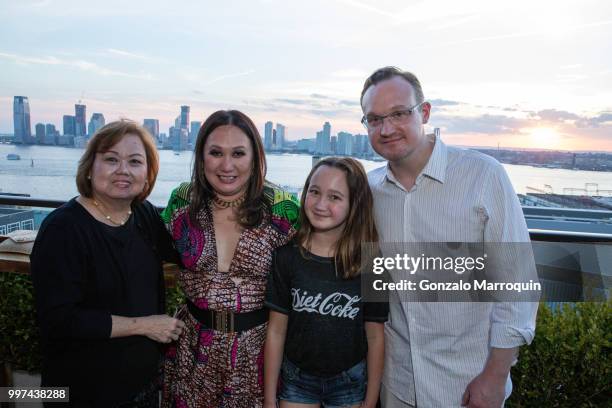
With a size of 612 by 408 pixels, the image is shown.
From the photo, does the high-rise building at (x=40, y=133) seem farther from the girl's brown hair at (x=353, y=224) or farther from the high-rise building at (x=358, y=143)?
the girl's brown hair at (x=353, y=224)

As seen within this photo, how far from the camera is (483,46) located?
4512 millimetres

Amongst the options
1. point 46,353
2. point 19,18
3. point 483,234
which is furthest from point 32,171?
point 483,234

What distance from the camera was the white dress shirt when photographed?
156 centimetres

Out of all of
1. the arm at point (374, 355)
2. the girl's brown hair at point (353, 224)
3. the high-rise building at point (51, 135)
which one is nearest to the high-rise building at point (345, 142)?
the girl's brown hair at point (353, 224)

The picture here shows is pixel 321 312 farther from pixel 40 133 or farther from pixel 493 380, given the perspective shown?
pixel 40 133

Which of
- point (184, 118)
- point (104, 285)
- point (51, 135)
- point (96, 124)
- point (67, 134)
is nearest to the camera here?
point (104, 285)

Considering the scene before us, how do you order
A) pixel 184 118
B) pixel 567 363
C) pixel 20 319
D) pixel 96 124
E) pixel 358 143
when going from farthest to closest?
pixel 184 118
pixel 358 143
pixel 20 319
pixel 567 363
pixel 96 124

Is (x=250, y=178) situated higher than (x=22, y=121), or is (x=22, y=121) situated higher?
(x=22, y=121)

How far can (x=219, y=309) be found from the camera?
1743mm

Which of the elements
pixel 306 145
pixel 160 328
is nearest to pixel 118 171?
pixel 160 328

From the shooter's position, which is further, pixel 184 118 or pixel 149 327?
pixel 184 118

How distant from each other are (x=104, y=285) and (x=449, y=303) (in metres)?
1.44

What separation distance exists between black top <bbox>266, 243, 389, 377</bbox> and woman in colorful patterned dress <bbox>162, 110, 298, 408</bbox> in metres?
0.13

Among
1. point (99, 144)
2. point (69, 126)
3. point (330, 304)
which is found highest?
point (69, 126)
